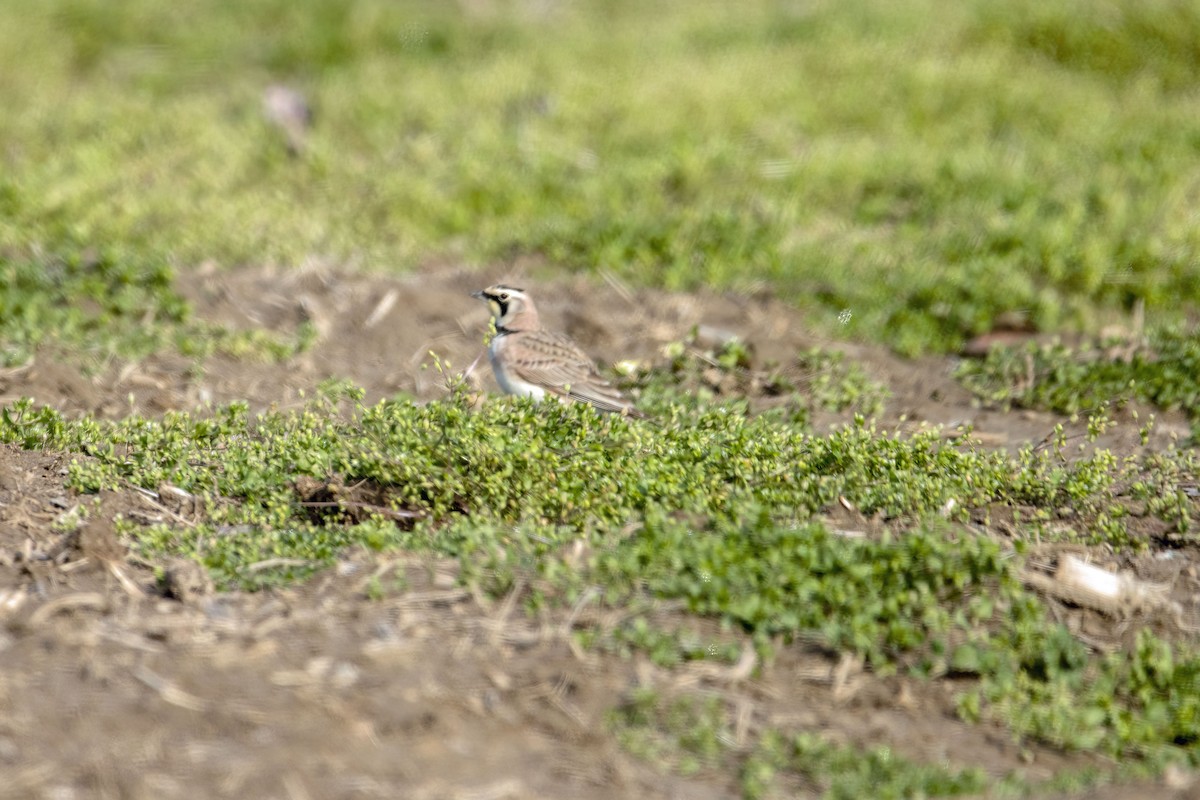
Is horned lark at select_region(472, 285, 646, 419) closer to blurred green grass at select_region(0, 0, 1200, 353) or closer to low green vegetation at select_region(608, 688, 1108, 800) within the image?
blurred green grass at select_region(0, 0, 1200, 353)

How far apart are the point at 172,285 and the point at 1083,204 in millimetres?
7194

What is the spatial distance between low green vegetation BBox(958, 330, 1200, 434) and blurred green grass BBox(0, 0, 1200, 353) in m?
0.67

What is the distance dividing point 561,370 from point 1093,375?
132 inches

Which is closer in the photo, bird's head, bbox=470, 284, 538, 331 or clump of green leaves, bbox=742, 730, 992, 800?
clump of green leaves, bbox=742, 730, 992, 800

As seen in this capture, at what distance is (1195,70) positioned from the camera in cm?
1545

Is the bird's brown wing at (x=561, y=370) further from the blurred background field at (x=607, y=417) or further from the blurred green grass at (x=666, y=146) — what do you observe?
the blurred green grass at (x=666, y=146)

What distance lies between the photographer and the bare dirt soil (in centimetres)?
479

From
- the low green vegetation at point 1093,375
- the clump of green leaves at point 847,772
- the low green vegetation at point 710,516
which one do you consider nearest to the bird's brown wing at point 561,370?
the low green vegetation at point 710,516

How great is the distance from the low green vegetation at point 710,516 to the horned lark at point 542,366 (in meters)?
0.72

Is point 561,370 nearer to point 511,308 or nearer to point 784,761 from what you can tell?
point 511,308

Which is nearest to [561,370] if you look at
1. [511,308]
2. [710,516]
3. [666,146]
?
[511,308]

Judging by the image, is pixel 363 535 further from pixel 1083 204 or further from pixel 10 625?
pixel 1083 204

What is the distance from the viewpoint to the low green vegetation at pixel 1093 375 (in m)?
8.96

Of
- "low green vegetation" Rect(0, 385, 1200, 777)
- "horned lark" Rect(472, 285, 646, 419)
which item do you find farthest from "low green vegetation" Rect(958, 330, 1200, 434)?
"horned lark" Rect(472, 285, 646, 419)
